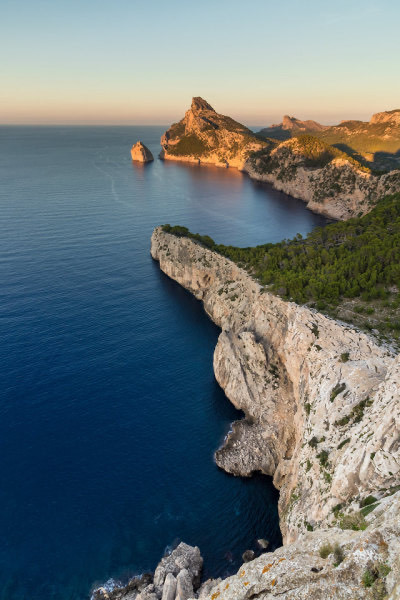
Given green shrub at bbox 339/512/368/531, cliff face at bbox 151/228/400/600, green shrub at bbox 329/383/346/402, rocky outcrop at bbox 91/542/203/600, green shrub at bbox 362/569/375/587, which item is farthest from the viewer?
green shrub at bbox 329/383/346/402

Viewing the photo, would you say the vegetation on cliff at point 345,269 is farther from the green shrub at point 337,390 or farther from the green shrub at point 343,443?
the green shrub at point 343,443

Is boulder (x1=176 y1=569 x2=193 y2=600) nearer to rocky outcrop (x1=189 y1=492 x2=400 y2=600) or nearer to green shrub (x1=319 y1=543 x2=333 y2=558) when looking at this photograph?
rocky outcrop (x1=189 y1=492 x2=400 y2=600)

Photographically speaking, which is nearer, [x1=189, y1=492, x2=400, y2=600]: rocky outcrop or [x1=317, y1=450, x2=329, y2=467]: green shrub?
[x1=189, y1=492, x2=400, y2=600]: rocky outcrop

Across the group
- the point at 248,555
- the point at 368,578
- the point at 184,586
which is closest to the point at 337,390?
the point at 248,555

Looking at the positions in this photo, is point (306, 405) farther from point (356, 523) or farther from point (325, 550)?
point (325, 550)

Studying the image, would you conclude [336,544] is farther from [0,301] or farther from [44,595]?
[0,301]

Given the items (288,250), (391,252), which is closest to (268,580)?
(391,252)

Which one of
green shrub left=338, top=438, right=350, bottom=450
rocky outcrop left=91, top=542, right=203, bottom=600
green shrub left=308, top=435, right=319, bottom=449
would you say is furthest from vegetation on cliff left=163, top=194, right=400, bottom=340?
rocky outcrop left=91, top=542, right=203, bottom=600
